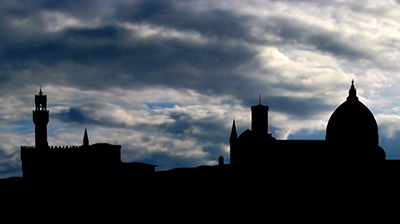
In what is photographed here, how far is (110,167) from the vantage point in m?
66.9

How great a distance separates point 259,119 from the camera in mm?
62562

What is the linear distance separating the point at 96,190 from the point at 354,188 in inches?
812

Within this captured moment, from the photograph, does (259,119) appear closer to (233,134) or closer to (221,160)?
(233,134)

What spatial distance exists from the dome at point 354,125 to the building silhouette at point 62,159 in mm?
21476

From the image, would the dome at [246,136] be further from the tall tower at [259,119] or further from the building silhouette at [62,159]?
the building silhouette at [62,159]

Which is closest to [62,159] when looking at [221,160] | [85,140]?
[85,140]

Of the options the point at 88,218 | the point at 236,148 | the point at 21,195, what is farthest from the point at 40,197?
the point at 236,148

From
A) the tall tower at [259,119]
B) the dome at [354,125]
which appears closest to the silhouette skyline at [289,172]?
the dome at [354,125]

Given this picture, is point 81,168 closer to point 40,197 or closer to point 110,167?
point 110,167

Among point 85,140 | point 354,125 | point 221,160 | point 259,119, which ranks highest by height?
point 259,119

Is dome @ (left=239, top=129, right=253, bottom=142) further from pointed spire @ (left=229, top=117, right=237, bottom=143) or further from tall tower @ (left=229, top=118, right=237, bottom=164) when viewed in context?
pointed spire @ (left=229, top=117, right=237, bottom=143)

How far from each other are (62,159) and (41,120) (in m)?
4.59

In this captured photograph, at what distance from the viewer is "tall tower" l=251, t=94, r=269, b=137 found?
62.2 meters

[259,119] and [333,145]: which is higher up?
[259,119]
